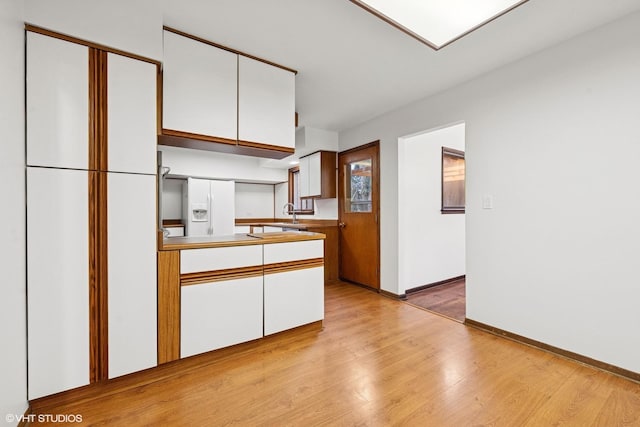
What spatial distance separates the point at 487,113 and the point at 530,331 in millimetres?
1981

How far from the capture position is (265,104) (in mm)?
2422

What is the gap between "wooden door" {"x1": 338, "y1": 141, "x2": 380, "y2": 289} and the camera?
12.6 ft

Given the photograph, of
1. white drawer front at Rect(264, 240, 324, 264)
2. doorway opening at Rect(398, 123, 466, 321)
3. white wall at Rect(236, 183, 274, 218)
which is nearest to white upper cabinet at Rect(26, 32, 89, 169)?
Result: white drawer front at Rect(264, 240, 324, 264)

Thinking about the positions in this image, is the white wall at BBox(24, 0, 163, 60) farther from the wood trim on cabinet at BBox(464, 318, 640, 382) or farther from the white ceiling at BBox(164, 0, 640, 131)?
the wood trim on cabinet at BBox(464, 318, 640, 382)

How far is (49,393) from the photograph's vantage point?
60.7 inches

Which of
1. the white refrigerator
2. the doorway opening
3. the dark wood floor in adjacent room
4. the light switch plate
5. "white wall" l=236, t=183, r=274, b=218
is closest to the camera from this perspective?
Answer: the light switch plate

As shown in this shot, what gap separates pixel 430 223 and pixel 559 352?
2.04m

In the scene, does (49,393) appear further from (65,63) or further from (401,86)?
(401,86)

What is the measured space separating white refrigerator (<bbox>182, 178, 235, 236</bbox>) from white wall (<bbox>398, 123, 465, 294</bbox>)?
11.8ft

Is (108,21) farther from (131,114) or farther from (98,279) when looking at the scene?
(98,279)

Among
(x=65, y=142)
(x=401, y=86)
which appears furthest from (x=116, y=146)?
(x=401, y=86)

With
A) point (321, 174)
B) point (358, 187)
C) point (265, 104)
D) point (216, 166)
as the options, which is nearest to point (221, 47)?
point (265, 104)

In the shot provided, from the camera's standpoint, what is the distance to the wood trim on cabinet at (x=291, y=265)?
7.68 ft

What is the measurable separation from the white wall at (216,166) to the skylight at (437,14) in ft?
14.7
